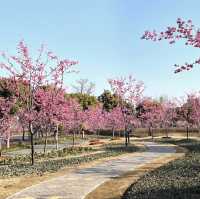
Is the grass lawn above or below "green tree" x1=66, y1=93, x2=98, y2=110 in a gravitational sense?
below

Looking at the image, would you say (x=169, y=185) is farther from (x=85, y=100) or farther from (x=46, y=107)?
(x=85, y=100)

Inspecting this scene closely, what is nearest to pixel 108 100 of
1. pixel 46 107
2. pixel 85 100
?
pixel 85 100

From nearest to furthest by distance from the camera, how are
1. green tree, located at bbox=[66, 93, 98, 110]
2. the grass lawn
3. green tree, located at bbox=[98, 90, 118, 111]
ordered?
1. the grass lawn
2. green tree, located at bbox=[66, 93, 98, 110]
3. green tree, located at bbox=[98, 90, 118, 111]

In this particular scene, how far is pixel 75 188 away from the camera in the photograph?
1620cm

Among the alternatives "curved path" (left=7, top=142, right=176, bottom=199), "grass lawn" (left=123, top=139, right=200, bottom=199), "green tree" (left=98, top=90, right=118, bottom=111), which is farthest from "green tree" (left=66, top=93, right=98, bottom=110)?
"grass lawn" (left=123, top=139, right=200, bottom=199)

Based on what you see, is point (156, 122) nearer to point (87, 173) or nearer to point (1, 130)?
point (1, 130)

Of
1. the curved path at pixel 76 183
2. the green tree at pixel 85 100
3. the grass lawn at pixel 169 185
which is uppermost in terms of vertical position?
the green tree at pixel 85 100

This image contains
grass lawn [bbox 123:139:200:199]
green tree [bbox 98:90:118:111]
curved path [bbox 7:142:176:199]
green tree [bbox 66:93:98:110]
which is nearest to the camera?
grass lawn [bbox 123:139:200:199]

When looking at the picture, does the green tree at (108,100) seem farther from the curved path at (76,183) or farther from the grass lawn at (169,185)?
the grass lawn at (169,185)

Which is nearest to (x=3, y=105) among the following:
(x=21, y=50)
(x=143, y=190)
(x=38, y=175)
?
(x=21, y=50)

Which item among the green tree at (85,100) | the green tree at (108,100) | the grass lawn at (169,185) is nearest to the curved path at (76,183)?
the grass lawn at (169,185)

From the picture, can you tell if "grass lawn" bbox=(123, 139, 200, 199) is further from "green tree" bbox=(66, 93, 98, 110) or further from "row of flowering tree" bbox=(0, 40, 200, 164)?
"green tree" bbox=(66, 93, 98, 110)

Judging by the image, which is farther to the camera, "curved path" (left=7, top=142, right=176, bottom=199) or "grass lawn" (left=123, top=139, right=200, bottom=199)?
"curved path" (left=7, top=142, right=176, bottom=199)

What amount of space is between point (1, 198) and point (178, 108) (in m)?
66.9
